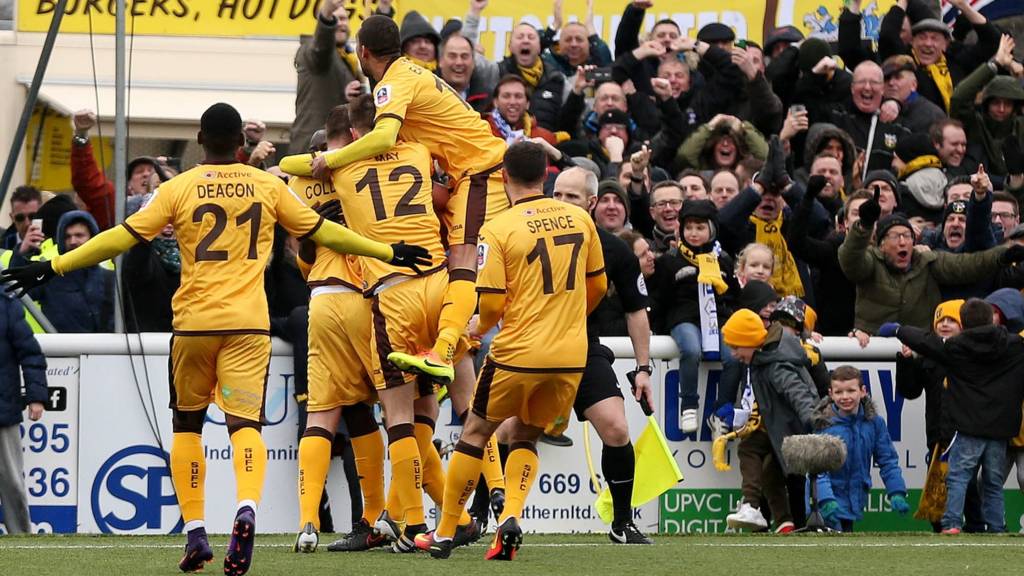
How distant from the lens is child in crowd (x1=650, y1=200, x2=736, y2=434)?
13.2m

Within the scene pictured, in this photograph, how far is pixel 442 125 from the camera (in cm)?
1032

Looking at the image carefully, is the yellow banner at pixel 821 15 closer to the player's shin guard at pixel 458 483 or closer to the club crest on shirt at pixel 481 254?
the club crest on shirt at pixel 481 254

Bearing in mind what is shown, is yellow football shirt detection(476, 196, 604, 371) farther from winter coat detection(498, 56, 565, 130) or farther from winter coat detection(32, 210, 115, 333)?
winter coat detection(498, 56, 565, 130)

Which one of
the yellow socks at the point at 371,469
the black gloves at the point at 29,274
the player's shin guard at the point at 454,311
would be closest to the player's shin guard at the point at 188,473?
the black gloves at the point at 29,274

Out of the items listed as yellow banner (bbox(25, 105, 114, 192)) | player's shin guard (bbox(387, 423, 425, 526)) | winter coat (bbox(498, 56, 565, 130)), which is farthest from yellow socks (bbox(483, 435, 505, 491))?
yellow banner (bbox(25, 105, 114, 192))

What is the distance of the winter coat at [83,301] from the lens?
13266 millimetres

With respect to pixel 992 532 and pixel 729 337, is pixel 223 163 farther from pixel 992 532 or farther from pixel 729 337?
pixel 992 532

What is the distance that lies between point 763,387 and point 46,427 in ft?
15.7

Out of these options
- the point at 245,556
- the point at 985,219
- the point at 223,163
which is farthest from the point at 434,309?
the point at 985,219

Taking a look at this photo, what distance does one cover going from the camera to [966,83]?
15.8 m

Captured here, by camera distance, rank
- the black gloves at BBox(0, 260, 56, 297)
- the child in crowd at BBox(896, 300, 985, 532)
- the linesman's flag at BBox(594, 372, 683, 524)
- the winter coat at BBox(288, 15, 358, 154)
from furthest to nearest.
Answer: the winter coat at BBox(288, 15, 358, 154)
the child in crowd at BBox(896, 300, 985, 532)
the linesman's flag at BBox(594, 372, 683, 524)
the black gloves at BBox(0, 260, 56, 297)

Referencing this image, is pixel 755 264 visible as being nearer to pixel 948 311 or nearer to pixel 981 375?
pixel 948 311

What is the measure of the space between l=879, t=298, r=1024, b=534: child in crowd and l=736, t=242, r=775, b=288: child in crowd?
1.15 m

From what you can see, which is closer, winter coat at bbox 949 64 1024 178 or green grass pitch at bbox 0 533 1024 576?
green grass pitch at bbox 0 533 1024 576
